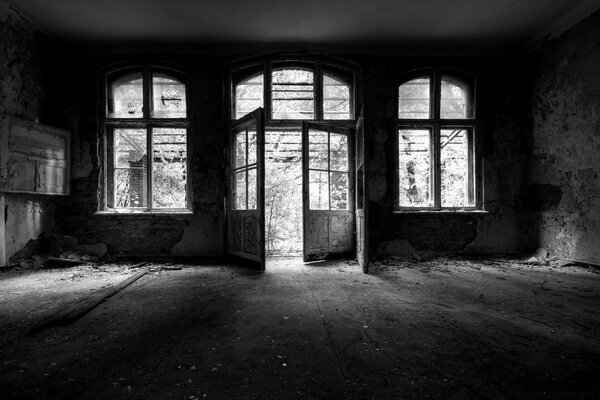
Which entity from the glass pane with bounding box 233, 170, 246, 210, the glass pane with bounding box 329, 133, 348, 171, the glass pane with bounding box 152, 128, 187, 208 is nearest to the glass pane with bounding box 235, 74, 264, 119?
the glass pane with bounding box 152, 128, 187, 208

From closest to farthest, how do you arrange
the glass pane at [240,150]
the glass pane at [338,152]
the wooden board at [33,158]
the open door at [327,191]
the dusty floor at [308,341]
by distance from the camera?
the dusty floor at [308,341], the wooden board at [33,158], the open door at [327,191], the glass pane at [240,150], the glass pane at [338,152]

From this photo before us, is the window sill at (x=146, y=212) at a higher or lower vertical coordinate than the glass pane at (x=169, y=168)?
lower

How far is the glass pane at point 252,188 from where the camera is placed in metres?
4.59

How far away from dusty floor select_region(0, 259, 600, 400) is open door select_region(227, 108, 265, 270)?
958 mm

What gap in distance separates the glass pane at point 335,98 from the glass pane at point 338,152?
0.45 metres

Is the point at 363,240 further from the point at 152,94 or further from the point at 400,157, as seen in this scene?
the point at 152,94

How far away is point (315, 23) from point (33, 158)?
14.6 feet

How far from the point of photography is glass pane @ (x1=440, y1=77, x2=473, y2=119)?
5426 mm

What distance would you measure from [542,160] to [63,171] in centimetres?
757

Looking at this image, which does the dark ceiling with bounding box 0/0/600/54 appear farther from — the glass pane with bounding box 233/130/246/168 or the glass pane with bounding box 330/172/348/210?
the glass pane with bounding box 330/172/348/210

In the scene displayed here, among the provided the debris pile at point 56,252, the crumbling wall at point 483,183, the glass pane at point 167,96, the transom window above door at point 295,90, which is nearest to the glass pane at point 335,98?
the transom window above door at point 295,90

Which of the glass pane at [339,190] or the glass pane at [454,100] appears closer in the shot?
the glass pane at [339,190]

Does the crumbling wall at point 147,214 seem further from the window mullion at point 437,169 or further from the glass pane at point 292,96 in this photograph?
the window mullion at point 437,169

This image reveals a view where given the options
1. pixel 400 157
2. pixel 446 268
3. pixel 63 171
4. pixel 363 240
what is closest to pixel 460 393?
pixel 363 240
